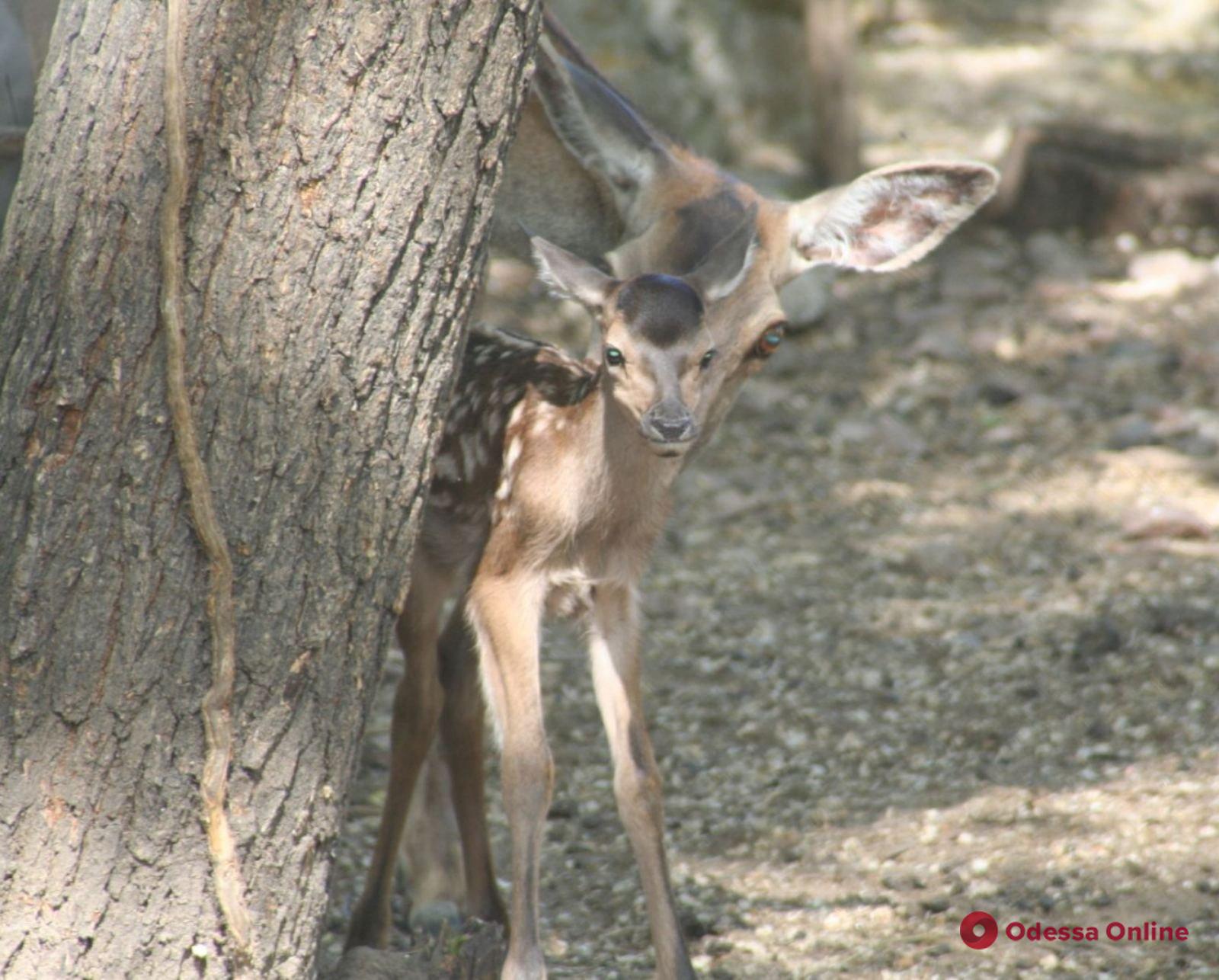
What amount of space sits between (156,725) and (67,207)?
987mm

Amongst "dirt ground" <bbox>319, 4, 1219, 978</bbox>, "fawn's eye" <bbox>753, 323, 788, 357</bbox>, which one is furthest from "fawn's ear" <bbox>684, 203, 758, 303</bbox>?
"dirt ground" <bbox>319, 4, 1219, 978</bbox>

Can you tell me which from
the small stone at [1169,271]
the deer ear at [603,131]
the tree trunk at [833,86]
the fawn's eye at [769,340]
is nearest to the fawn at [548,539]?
the fawn's eye at [769,340]

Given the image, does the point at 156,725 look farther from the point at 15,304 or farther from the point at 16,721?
the point at 15,304

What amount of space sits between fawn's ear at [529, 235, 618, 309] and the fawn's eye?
507mm

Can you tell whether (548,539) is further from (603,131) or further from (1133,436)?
(1133,436)

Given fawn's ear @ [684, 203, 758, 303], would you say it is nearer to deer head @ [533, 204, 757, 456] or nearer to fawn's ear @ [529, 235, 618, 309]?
deer head @ [533, 204, 757, 456]

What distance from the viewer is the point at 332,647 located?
3307 millimetres

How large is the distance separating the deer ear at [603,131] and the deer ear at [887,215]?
509 mm

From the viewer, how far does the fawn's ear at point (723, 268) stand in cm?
432

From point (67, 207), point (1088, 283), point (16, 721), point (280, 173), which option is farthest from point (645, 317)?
point (1088, 283)

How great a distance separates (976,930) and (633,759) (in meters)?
0.98

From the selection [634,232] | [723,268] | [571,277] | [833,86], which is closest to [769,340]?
[723,268]

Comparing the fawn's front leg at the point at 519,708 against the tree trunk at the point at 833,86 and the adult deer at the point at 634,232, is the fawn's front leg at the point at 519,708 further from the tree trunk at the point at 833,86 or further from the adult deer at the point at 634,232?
the tree trunk at the point at 833,86

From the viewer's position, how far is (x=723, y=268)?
434cm
